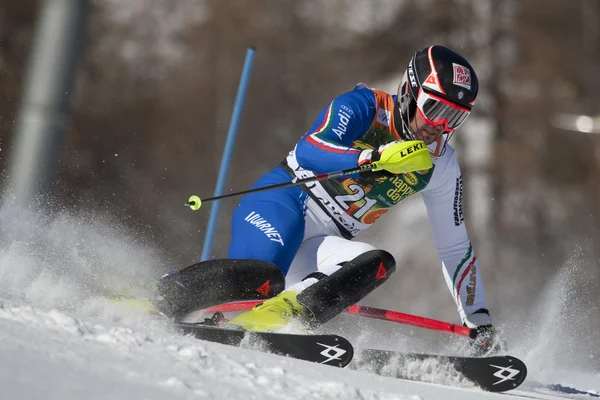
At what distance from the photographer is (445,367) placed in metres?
3.59

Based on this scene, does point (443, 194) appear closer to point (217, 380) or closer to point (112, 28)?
point (217, 380)

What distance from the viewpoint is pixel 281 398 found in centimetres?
236

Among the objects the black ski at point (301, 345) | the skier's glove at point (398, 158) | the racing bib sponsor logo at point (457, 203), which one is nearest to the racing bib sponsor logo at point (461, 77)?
the skier's glove at point (398, 158)

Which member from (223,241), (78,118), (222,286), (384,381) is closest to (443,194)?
(222,286)

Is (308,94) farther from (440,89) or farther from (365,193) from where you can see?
(440,89)

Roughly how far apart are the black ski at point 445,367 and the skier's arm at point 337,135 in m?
0.81

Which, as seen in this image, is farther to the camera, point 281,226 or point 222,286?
point 281,226

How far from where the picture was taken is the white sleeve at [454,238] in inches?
176

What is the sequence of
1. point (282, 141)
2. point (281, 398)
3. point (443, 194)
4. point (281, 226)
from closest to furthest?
point (281, 398), point (281, 226), point (443, 194), point (282, 141)

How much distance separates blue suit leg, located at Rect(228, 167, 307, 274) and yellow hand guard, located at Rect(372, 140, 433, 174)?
579mm

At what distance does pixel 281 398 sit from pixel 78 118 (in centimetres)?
1636

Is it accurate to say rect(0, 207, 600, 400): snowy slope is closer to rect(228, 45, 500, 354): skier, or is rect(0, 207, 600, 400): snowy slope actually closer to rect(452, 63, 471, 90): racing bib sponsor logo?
rect(228, 45, 500, 354): skier

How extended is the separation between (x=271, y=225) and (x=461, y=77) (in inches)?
41.7

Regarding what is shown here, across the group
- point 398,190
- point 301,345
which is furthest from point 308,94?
point 301,345
